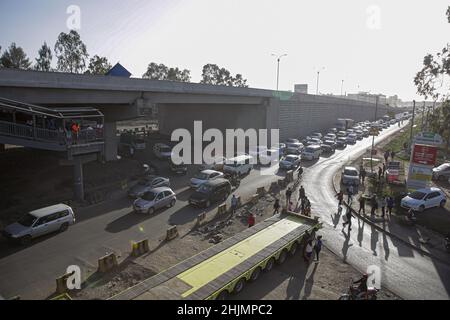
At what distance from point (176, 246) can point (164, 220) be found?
155 inches

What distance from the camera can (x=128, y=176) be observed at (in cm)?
3017

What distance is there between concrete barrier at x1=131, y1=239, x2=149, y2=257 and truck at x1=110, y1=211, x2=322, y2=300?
4.03 meters

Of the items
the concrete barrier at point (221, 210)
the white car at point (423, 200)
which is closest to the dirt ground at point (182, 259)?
the concrete barrier at point (221, 210)

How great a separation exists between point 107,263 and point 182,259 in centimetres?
341

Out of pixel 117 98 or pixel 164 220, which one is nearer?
pixel 164 220

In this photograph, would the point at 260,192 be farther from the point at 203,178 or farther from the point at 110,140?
the point at 110,140

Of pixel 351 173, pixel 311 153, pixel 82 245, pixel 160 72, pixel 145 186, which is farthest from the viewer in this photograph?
pixel 160 72

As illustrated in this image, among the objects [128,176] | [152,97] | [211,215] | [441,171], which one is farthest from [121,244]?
[441,171]

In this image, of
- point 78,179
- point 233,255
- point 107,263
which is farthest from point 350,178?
point 78,179

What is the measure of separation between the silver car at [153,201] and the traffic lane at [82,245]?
0.43 metres

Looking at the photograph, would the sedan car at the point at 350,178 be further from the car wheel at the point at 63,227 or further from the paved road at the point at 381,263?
the car wheel at the point at 63,227

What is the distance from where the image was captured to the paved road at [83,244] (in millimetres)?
13555

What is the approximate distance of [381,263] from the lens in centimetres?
1611

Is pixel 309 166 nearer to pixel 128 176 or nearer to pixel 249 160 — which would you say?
pixel 249 160
